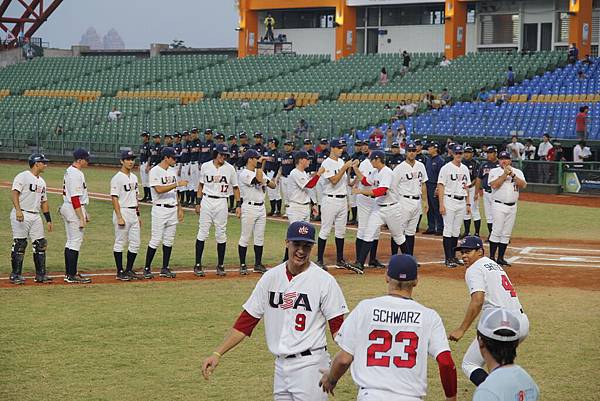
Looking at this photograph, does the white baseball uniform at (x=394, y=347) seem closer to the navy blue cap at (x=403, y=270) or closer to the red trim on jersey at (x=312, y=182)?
the navy blue cap at (x=403, y=270)

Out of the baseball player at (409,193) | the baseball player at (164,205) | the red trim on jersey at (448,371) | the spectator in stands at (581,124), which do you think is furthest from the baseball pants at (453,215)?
the spectator in stands at (581,124)

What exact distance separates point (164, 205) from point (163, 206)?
0.07ft

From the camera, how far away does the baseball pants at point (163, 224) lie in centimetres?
1627

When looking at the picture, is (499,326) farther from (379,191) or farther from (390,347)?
(379,191)

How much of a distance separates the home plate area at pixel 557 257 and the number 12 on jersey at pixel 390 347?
12970mm

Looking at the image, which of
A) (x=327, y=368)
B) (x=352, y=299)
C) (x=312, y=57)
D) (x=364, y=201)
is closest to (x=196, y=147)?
(x=364, y=201)

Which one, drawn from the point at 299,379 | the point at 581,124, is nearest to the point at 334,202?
the point at 299,379

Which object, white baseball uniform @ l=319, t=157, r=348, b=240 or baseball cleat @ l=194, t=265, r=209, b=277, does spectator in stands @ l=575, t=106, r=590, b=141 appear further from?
baseball cleat @ l=194, t=265, r=209, b=277

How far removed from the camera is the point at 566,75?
137 feet

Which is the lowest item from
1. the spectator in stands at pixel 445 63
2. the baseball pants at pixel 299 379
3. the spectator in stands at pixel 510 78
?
the baseball pants at pixel 299 379

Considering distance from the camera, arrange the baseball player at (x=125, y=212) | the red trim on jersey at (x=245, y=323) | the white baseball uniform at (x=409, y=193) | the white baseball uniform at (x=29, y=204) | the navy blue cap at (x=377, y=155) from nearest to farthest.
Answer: the red trim on jersey at (x=245, y=323)
the white baseball uniform at (x=29, y=204)
the baseball player at (x=125, y=212)
the navy blue cap at (x=377, y=155)
the white baseball uniform at (x=409, y=193)

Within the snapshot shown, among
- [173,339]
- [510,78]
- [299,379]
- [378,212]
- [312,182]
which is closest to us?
[299,379]

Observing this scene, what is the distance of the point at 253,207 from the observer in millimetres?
16984

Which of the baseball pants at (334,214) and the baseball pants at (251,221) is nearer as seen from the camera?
the baseball pants at (251,221)
